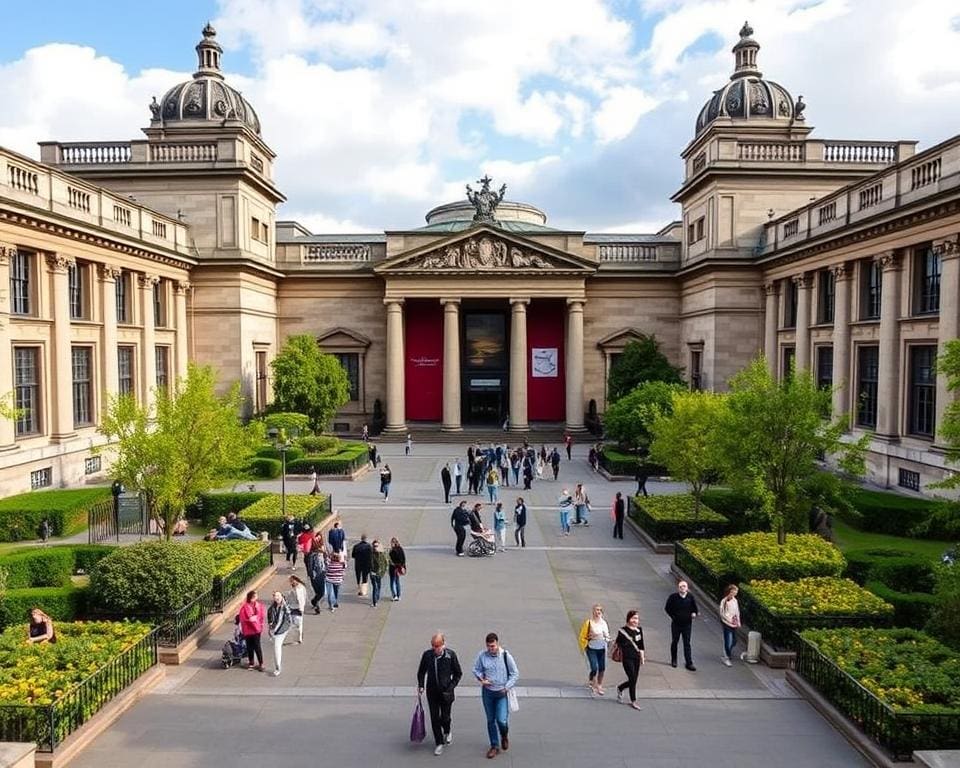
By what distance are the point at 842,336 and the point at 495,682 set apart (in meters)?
29.7

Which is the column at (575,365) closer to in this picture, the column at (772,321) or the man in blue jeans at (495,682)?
the column at (772,321)

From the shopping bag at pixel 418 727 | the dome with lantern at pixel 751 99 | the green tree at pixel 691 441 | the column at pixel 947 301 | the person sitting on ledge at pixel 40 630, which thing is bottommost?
the shopping bag at pixel 418 727

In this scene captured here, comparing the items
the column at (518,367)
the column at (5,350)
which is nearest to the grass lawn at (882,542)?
the column at (518,367)

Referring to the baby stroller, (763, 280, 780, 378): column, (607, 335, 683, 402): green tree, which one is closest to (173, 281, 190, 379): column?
(607, 335, 683, 402): green tree

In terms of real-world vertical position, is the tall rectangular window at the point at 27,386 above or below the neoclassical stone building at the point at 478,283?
below

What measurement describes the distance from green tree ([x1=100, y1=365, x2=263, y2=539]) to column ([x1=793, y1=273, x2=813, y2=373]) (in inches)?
1141

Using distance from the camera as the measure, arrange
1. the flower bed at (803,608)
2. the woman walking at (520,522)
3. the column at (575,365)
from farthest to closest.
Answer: the column at (575,365), the woman walking at (520,522), the flower bed at (803,608)

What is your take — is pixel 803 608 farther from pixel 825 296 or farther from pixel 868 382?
pixel 825 296

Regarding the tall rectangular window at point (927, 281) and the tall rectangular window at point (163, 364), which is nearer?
the tall rectangular window at point (927, 281)

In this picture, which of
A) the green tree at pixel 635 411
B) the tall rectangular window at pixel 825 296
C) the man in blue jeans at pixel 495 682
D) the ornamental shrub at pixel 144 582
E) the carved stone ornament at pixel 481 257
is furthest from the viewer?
the carved stone ornament at pixel 481 257

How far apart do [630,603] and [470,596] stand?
3783 mm

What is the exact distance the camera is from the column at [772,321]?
4241 cm

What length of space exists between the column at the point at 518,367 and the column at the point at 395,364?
291 inches

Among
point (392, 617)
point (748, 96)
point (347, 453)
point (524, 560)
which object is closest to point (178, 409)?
point (392, 617)
